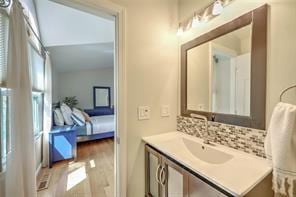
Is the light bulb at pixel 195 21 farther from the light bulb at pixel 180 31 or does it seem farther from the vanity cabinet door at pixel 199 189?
the vanity cabinet door at pixel 199 189

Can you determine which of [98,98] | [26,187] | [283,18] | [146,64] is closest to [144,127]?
[146,64]

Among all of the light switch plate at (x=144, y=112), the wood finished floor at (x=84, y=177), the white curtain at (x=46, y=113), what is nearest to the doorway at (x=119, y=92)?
the light switch plate at (x=144, y=112)

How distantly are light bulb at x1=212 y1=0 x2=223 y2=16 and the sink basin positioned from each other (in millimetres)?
1100

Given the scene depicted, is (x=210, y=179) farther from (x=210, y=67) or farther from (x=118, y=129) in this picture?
(x=210, y=67)

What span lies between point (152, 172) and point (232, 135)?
2.49ft

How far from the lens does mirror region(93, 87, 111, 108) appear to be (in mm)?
6316

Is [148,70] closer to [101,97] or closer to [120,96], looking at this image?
[120,96]

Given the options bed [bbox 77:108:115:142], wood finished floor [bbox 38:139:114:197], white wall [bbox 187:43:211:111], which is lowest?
wood finished floor [bbox 38:139:114:197]

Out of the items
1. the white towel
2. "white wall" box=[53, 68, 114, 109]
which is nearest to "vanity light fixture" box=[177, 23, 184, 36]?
the white towel

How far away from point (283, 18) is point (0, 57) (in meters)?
1.99

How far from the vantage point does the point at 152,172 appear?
4.77ft

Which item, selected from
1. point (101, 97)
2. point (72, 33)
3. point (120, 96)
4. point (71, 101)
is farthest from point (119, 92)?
point (101, 97)

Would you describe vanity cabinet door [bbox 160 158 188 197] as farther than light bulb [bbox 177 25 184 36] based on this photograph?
No

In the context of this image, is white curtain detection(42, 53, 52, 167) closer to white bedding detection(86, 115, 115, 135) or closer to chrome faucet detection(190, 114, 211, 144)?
white bedding detection(86, 115, 115, 135)
